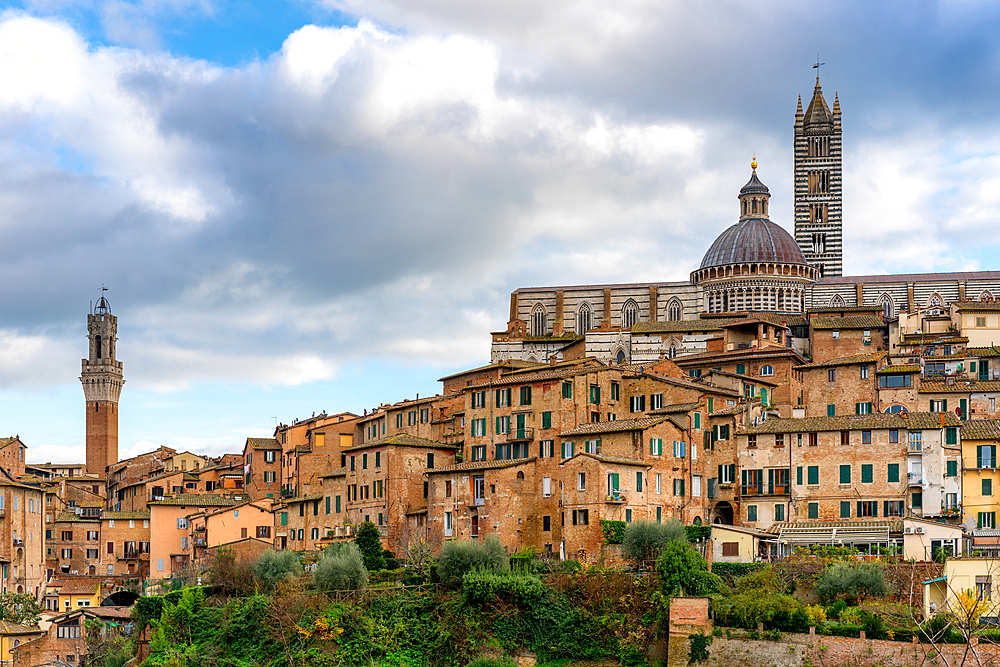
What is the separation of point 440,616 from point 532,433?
1312 centimetres

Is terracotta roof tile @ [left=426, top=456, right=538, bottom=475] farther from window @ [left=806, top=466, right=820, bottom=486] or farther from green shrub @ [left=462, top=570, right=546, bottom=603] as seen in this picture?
window @ [left=806, top=466, right=820, bottom=486]

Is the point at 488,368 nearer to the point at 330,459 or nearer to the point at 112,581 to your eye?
the point at 330,459

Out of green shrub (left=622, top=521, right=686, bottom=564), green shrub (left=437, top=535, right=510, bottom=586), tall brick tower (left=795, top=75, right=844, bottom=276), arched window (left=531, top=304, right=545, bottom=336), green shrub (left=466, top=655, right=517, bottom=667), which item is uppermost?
tall brick tower (left=795, top=75, right=844, bottom=276)

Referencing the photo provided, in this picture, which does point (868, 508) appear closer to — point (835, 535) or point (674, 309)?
point (835, 535)

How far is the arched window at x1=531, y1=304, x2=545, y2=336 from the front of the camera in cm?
11525

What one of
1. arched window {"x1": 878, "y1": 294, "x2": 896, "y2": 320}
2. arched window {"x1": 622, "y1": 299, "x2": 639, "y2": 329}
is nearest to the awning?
arched window {"x1": 878, "y1": 294, "x2": 896, "y2": 320}

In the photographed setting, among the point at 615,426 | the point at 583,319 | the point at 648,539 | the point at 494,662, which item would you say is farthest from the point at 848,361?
the point at 583,319

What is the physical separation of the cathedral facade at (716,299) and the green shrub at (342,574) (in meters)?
35.7

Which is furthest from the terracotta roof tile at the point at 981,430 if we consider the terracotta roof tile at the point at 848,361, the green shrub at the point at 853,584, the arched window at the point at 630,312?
A: the arched window at the point at 630,312

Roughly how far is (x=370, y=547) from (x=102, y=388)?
79236 millimetres

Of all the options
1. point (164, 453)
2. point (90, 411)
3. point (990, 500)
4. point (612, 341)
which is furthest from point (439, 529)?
point (90, 411)

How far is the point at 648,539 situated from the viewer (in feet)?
185

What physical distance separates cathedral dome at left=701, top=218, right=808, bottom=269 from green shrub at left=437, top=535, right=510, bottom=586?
51.8 meters

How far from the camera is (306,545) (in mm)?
73625
